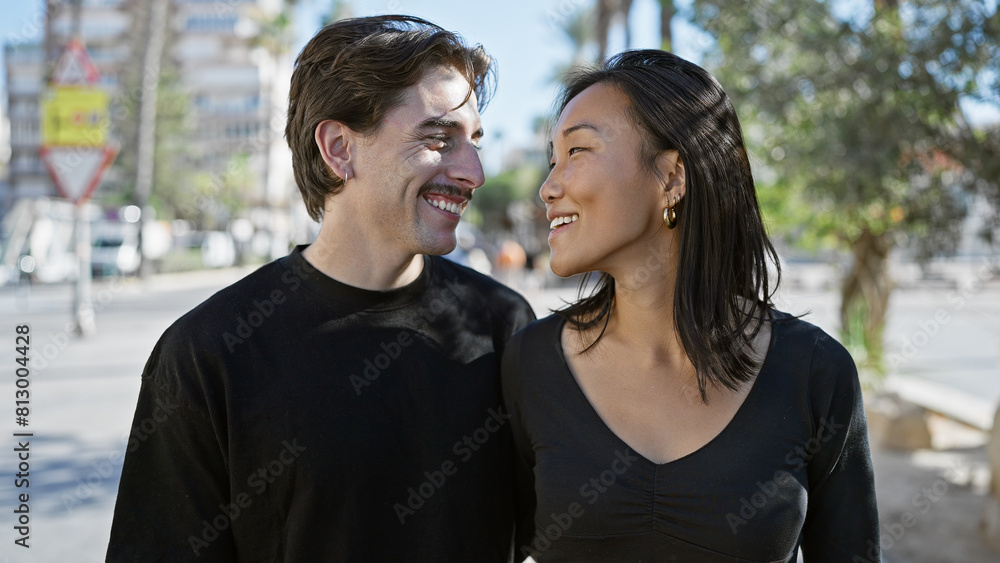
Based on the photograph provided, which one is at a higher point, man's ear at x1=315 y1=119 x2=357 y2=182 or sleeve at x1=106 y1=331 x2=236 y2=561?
man's ear at x1=315 y1=119 x2=357 y2=182

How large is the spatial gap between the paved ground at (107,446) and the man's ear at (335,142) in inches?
67.9

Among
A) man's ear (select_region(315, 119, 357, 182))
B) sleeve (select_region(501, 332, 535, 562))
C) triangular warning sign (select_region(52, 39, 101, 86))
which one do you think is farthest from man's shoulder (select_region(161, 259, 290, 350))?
triangular warning sign (select_region(52, 39, 101, 86))

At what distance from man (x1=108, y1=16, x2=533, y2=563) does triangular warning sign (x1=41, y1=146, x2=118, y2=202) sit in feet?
28.4

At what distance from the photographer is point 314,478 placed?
2080 millimetres

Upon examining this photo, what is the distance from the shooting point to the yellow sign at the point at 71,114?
9.68 meters

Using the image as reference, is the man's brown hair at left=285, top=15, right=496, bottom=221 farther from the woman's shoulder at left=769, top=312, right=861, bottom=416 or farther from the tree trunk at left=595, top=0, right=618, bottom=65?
the tree trunk at left=595, top=0, right=618, bottom=65

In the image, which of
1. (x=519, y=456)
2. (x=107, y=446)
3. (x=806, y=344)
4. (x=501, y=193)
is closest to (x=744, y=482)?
(x=806, y=344)

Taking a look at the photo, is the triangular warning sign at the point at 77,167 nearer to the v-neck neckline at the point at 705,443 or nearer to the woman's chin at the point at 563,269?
the woman's chin at the point at 563,269

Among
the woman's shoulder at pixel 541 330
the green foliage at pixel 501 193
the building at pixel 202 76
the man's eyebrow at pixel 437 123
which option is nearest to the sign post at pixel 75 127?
the man's eyebrow at pixel 437 123

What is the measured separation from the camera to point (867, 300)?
31.4 feet

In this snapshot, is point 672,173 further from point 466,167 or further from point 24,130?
Answer: point 24,130

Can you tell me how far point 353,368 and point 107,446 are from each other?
5.62 m

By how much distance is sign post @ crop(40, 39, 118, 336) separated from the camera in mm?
9641

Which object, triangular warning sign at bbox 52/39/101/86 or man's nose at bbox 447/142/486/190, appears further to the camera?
triangular warning sign at bbox 52/39/101/86
